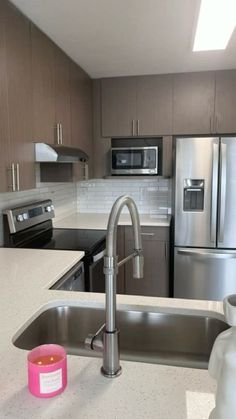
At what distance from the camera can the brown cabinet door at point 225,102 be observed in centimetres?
324

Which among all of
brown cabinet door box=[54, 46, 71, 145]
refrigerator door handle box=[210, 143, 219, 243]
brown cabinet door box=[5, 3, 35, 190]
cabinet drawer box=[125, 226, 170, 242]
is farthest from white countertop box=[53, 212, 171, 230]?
brown cabinet door box=[5, 3, 35, 190]

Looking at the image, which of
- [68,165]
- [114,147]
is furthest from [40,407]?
[114,147]

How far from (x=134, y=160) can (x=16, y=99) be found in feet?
5.35

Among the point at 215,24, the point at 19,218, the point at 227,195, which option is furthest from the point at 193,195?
the point at 19,218

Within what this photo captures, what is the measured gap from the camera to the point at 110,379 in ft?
2.72

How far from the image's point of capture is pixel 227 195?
2922 millimetres

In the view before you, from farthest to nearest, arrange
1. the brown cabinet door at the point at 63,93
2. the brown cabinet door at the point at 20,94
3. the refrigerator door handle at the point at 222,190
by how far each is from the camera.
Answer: the refrigerator door handle at the point at 222,190 < the brown cabinet door at the point at 63,93 < the brown cabinet door at the point at 20,94

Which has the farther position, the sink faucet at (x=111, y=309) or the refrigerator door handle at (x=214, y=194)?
the refrigerator door handle at (x=214, y=194)

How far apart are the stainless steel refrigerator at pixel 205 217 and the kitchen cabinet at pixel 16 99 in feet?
4.53

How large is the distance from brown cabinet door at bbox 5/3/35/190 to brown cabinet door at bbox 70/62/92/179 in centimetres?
84

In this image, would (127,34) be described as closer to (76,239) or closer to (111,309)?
(76,239)

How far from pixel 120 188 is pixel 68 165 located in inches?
42.8

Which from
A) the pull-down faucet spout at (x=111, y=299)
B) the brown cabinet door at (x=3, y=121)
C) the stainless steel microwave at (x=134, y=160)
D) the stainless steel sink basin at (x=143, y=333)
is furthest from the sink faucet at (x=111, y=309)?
the stainless steel microwave at (x=134, y=160)

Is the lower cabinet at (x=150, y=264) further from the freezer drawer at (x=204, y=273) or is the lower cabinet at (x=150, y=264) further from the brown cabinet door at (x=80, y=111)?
the brown cabinet door at (x=80, y=111)
